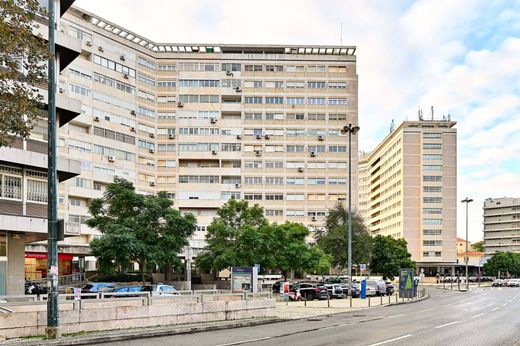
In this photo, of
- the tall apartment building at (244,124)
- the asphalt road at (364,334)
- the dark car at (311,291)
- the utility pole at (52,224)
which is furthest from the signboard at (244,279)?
the tall apartment building at (244,124)

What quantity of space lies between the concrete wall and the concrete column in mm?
10789

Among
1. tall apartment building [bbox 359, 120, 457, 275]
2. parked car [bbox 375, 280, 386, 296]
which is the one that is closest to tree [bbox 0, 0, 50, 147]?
parked car [bbox 375, 280, 386, 296]

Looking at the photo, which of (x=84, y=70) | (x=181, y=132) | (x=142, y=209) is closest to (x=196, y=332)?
(x=142, y=209)

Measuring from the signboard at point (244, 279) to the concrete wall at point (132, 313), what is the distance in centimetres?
Answer: 264

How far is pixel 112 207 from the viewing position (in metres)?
50.2

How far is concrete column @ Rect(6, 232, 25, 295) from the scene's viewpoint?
97.6 feet

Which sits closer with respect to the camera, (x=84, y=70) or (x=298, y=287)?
(x=298, y=287)

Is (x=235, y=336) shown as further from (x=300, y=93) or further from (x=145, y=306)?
(x=300, y=93)

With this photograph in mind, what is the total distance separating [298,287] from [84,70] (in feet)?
A: 149

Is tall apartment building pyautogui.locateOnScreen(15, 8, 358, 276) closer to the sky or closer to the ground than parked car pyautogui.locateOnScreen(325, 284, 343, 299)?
closer to the sky

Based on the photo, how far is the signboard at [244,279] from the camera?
28.8m

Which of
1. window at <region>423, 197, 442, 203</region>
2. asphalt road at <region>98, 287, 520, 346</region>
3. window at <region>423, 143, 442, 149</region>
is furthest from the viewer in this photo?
window at <region>423, 143, 442, 149</region>

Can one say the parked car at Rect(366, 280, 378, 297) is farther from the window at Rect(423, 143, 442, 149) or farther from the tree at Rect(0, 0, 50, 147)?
the window at Rect(423, 143, 442, 149)

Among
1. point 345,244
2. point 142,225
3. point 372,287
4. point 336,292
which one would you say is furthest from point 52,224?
point 345,244
